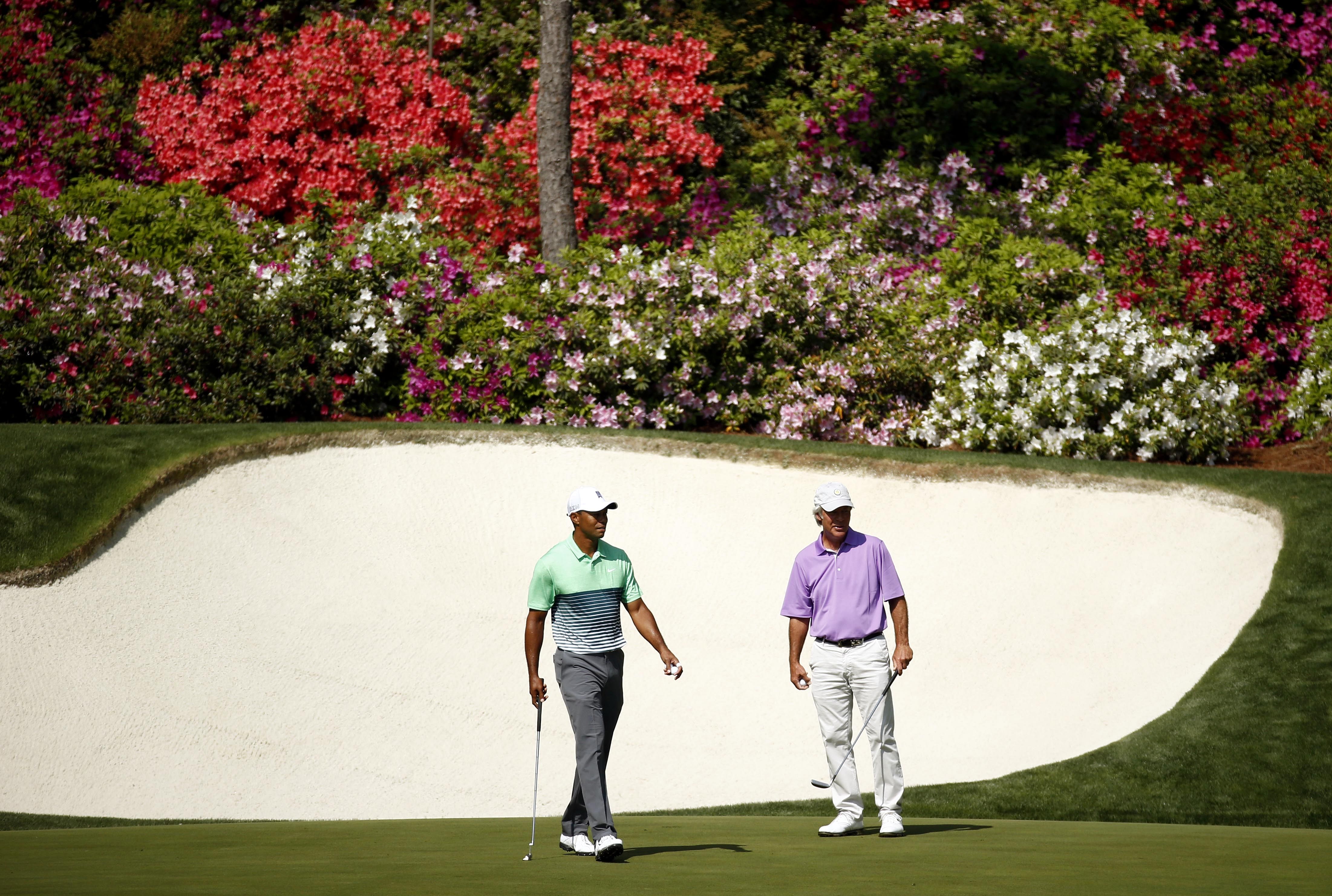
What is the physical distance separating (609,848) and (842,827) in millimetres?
1325

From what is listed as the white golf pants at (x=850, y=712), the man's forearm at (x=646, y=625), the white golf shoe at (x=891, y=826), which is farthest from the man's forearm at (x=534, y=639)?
the white golf shoe at (x=891, y=826)

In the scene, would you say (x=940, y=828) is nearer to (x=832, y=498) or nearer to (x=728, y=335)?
(x=832, y=498)

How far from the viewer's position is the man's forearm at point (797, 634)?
643cm

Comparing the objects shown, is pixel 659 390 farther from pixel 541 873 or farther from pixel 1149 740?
pixel 541 873

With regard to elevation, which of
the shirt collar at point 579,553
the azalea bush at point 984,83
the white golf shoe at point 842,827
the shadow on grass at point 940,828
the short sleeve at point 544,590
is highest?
the azalea bush at point 984,83

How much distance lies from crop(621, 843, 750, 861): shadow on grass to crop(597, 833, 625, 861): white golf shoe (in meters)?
0.09

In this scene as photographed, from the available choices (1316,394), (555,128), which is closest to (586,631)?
(1316,394)

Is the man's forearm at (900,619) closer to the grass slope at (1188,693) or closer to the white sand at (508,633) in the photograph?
the grass slope at (1188,693)

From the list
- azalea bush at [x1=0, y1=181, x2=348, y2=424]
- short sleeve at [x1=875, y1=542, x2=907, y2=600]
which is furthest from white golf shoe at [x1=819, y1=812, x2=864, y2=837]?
azalea bush at [x1=0, y1=181, x2=348, y2=424]

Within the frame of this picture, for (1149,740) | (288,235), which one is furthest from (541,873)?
(288,235)

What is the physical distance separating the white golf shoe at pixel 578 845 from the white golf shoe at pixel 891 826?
1.32 metres

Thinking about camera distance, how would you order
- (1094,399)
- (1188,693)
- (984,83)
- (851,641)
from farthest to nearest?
(984,83)
(1094,399)
(1188,693)
(851,641)

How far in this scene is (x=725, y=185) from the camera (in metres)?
18.2

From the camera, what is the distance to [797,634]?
646 cm
